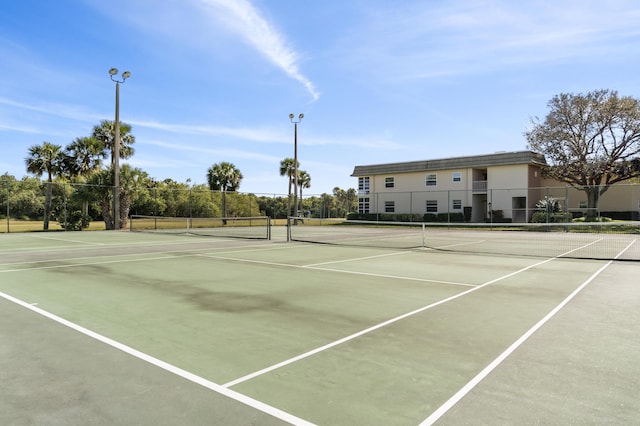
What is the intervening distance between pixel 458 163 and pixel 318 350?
1609 inches

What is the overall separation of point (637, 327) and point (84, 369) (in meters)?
5.89

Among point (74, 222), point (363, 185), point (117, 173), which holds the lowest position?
point (74, 222)

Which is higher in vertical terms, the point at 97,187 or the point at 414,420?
the point at 97,187

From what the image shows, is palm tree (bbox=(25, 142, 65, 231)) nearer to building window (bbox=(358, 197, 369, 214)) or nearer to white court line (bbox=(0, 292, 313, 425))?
building window (bbox=(358, 197, 369, 214))

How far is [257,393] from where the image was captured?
303 centimetres

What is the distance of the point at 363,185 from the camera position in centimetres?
5044

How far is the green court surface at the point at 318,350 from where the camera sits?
9.18ft

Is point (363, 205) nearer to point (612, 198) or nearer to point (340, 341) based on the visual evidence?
point (612, 198)

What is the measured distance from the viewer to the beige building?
3816cm

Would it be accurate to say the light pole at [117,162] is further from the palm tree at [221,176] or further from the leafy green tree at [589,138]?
the leafy green tree at [589,138]

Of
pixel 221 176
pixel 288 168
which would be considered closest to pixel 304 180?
pixel 288 168

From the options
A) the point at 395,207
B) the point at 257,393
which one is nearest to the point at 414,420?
the point at 257,393

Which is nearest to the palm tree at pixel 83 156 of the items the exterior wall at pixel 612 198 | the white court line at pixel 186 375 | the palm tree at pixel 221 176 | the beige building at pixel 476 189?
the palm tree at pixel 221 176

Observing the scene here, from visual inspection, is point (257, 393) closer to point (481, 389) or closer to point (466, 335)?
point (481, 389)
